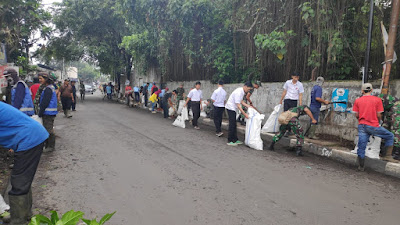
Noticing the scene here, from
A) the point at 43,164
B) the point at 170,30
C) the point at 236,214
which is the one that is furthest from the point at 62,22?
the point at 236,214

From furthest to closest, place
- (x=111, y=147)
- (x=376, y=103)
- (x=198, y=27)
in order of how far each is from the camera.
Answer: (x=198, y=27) → (x=111, y=147) → (x=376, y=103)

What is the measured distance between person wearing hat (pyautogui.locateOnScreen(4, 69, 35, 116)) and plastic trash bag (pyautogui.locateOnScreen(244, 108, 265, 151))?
185 inches

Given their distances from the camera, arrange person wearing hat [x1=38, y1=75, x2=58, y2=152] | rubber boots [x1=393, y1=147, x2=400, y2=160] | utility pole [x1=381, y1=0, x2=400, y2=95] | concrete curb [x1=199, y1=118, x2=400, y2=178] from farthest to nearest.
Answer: utility pole [x1=381, y1=0, x2=400, y2=95] < person wearing hat [x1=38, y1=75, x2=58, y2=152] < rubber boots [x1=393, y1=147, x2=400, y2=160] < concrete curb [x1=199, y1=118, x2=400, y2=178]

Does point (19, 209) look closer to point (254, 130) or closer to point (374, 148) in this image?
point (254, 130)

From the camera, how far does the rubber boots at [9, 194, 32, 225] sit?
2707 mm

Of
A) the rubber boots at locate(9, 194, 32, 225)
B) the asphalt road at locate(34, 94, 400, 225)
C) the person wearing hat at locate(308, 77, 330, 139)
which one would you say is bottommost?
the asphalt road at locate(34, 94, 400, 225)

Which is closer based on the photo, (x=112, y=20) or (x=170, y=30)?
(x=170, y=30)

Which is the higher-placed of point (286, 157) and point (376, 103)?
point (376, 103)

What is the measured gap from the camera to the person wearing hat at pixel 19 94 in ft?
15.5

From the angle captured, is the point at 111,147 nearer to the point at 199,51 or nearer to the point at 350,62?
the point at 350,62

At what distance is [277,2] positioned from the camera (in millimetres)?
9352

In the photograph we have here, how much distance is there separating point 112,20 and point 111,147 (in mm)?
18885

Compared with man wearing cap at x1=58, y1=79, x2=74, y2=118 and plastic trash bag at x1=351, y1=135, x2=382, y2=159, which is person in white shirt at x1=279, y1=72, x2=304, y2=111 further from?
man wearing cap at x1=58, y1=79, x2=74, y2=118

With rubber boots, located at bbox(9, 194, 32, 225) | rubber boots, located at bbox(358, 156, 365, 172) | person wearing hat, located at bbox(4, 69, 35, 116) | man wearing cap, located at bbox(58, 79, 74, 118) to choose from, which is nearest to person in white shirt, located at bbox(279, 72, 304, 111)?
rubber boots, located at bbox(358, 156, 365, 172)
